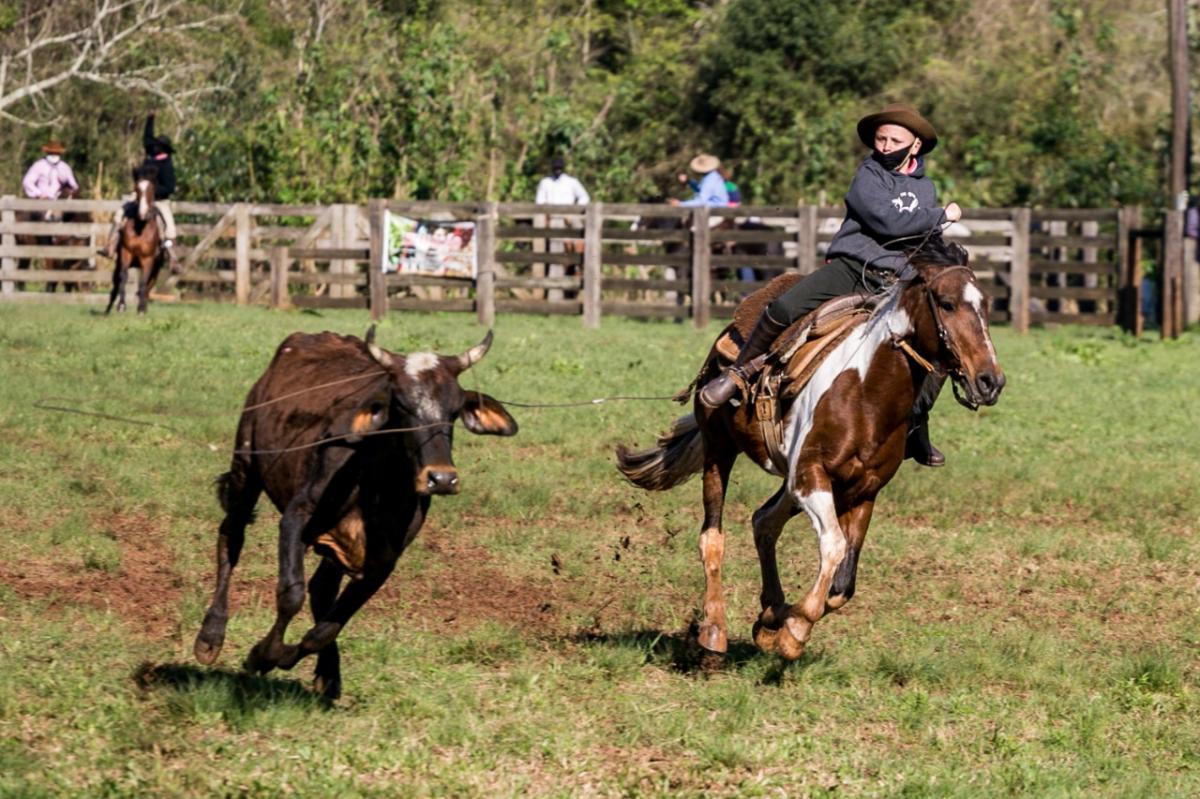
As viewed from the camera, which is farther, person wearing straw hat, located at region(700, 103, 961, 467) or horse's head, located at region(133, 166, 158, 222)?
horse's head, located at region(133, 166, 158, 222)

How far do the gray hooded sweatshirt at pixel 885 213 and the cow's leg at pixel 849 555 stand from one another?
1.19 metres

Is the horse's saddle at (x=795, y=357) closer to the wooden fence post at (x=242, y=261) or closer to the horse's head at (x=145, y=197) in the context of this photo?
the horse's head at (x=145, y=197)

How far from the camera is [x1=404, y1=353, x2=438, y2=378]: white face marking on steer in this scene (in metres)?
7.36

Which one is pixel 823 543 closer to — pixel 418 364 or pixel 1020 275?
pixel 418 364

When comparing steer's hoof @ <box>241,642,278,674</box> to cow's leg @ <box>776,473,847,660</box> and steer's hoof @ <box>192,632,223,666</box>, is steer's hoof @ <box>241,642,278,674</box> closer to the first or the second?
steer's hoof @ <box>192,632,223,666</box>

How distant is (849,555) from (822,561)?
0.17 m

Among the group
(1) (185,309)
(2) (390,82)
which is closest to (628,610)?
(1) (185,309)

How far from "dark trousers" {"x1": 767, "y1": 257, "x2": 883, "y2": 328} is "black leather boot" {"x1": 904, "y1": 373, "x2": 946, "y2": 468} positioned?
0.69 m

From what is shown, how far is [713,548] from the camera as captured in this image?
9.23m

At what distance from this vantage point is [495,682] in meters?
8.17

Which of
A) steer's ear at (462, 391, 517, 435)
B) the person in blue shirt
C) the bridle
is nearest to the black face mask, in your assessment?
the bridle

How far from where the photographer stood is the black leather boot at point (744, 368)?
9172mm

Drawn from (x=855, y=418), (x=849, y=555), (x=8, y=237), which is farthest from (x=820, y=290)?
(x=8, y=237)

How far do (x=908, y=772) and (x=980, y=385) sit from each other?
5.61 ft
